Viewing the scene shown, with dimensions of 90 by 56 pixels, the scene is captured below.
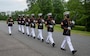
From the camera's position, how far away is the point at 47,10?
212ft

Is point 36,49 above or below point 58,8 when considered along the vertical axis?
below

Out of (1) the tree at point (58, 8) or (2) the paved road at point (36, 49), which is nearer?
(2) the paved road at point (36, 49)

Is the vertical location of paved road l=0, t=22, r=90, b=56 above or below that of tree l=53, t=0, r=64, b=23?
below

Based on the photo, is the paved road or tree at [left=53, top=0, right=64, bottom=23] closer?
the paved road

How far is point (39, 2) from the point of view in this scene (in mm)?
65000

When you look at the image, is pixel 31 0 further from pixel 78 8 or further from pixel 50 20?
pixel 50 20

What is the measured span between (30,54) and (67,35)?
235 cm

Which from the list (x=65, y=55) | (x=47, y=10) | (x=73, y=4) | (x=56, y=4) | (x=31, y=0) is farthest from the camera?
(x=31, y=0)

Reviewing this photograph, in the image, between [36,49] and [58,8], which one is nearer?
[36,49]

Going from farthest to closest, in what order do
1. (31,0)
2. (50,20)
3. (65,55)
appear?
(31,0)
(50,20)
(65,55)

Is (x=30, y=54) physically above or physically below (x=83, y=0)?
below

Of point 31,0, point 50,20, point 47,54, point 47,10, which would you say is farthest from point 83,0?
point 31,0

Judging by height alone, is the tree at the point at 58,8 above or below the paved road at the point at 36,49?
above

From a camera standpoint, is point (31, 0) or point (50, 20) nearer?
point (50, 20)
